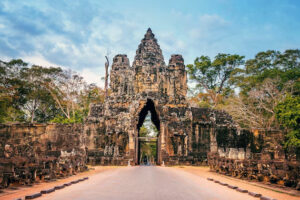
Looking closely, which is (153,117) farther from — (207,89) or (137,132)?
(207,89)

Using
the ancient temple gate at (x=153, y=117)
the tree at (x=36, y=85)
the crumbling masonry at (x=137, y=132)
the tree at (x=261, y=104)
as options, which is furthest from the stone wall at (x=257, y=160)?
the tree at (x=36, y=85)

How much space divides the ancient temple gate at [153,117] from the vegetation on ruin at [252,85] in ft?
21.3

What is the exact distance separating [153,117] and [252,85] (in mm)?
15144

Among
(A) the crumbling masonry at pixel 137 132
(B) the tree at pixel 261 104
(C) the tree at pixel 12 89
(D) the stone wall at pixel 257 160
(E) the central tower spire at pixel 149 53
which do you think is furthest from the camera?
(C) the tree at pixel 12 89

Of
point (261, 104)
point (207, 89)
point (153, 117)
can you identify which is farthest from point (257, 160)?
point (207, 89)

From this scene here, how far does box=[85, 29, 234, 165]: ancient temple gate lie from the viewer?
20.8 metres

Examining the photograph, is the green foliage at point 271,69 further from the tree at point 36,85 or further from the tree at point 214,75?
the tree at point 36,85

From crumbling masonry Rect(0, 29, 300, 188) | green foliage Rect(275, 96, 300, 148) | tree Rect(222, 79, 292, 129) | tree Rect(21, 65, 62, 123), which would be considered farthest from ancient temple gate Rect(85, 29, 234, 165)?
tree Rect(21, 65, 62, 123)

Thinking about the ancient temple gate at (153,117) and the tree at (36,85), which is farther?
the tree at (36,85)

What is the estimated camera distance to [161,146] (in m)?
20.6

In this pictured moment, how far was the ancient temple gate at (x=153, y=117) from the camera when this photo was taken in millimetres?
20828

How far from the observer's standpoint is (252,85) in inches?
1300

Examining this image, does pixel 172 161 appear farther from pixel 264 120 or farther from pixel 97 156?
pixel 264 120

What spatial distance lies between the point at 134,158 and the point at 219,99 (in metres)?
23.2
